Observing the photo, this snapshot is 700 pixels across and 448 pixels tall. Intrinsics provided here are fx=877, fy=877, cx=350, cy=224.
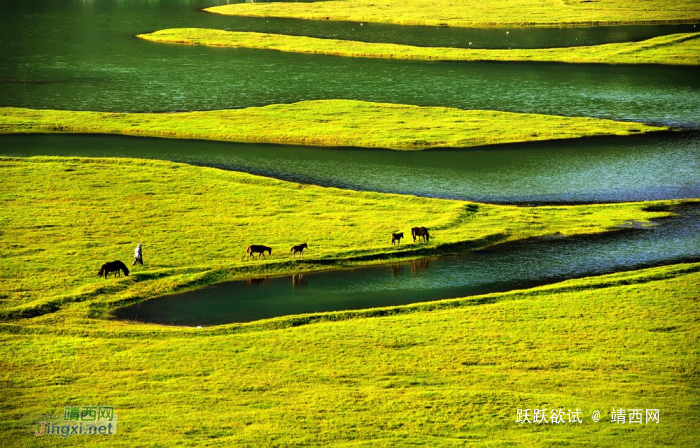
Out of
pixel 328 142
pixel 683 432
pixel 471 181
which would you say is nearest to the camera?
pixel 683 432

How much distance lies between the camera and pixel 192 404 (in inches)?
874

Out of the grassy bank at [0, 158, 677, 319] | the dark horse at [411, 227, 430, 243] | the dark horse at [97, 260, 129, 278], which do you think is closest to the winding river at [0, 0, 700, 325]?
the grassy bank at [0, 158, 677, 319]

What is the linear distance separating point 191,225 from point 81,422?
17.7 metres

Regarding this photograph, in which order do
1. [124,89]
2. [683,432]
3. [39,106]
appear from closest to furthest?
[683,432], [39,106], [124,89]

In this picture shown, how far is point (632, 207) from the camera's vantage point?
136 ft

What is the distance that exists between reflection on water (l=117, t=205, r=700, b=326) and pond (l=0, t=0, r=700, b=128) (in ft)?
84.9

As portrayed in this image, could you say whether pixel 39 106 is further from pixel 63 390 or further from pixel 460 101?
pixel 63 390

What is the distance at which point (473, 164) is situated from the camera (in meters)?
49.5

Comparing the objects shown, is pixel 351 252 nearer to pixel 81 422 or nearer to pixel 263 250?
pixel 263 250

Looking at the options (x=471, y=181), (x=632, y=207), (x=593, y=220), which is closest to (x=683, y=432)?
(x=593, y=220)

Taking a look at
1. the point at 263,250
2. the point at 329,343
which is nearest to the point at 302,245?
the point at 263,250

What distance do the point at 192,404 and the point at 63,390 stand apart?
11.7ft

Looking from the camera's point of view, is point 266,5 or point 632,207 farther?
point 266,5

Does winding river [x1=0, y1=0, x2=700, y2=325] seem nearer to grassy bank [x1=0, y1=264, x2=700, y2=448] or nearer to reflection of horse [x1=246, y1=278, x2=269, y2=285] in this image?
reflection of horse [x1=246, y1=278, x2=269, y2=285]
